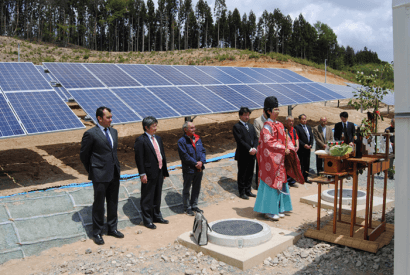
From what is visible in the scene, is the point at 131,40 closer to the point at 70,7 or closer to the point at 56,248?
the point at 70,7

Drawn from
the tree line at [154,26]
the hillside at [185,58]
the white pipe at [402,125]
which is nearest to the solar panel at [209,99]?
the white pipe at [402,125]

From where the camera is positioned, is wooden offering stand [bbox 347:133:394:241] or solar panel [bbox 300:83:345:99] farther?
solar panel [bbox 300:83:345:99]

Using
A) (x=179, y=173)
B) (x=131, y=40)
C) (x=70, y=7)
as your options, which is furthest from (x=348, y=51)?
(x=179, y=173)

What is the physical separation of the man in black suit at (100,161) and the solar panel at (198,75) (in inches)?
291

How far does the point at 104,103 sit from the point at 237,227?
17.3ft

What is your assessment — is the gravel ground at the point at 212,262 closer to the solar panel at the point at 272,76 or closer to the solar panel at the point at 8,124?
the solar panel at the point at 8,124

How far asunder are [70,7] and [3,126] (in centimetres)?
6303

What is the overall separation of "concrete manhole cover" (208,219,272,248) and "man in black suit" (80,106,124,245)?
1739 mm

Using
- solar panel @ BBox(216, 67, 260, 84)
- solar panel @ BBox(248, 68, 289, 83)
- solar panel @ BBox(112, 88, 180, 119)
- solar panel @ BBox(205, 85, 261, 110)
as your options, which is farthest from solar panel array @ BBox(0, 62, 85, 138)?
solar panel @ BBox(248, 68, 289, 83)

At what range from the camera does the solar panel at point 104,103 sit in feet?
27.5

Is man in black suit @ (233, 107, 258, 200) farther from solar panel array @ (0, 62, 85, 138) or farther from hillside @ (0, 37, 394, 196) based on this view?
solar panel array @ (0, 62, 85, 138)

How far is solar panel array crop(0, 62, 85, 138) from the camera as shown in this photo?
739 cm

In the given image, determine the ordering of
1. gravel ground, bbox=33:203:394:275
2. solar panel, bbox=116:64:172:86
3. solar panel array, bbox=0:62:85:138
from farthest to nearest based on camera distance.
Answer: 1. solar panel, bbox=116:64:172:86
2. solar panel array, bbox=0:62:85:138
3. gravel ground, bbox=33:203:394:275

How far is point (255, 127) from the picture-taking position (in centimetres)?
848
